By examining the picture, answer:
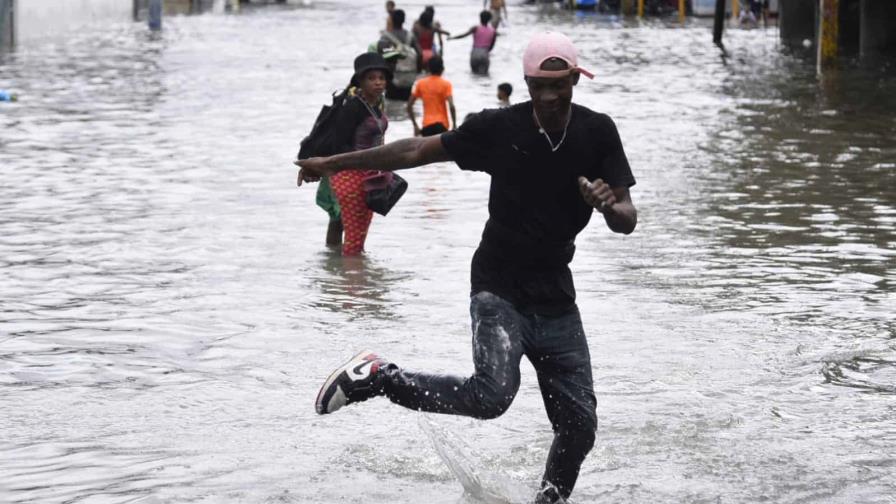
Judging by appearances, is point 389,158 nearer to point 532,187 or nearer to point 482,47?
point 532,187

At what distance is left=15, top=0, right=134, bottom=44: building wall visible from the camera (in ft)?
119

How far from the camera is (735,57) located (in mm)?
33594

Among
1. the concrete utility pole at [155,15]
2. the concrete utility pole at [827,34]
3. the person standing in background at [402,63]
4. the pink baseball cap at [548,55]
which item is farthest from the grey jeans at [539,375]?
the concrete utility pole at [155,15]

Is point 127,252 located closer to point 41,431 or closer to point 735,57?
point 41,431

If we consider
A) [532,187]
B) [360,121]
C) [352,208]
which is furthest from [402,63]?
[532,187]

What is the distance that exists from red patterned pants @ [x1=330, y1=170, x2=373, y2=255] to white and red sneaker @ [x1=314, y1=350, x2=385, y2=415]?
4.84 meters

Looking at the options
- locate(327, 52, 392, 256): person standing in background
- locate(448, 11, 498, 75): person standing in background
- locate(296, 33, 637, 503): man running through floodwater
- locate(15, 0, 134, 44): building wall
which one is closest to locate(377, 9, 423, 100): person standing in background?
locate(448, 11, 498, 75): person standing in background

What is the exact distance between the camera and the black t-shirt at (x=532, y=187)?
221 inches

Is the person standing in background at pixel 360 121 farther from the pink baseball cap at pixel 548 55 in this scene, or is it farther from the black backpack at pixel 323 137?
the pink baseball cap at pixel 548 55

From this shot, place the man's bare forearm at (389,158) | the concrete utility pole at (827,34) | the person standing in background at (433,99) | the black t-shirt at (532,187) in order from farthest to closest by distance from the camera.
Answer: the concrete utility pole at (827,34), the person standing in background at (433,99), the man's bare forearm at (389,158), the black t-shirt at (532,187)

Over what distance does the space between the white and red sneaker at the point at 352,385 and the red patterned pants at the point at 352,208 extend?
4.84 meters

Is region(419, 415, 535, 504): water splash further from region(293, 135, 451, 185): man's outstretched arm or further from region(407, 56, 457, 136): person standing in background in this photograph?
region(407, 56, 457, 136): person standing in background

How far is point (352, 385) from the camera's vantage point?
5.99m

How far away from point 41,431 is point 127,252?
15.5 ft
